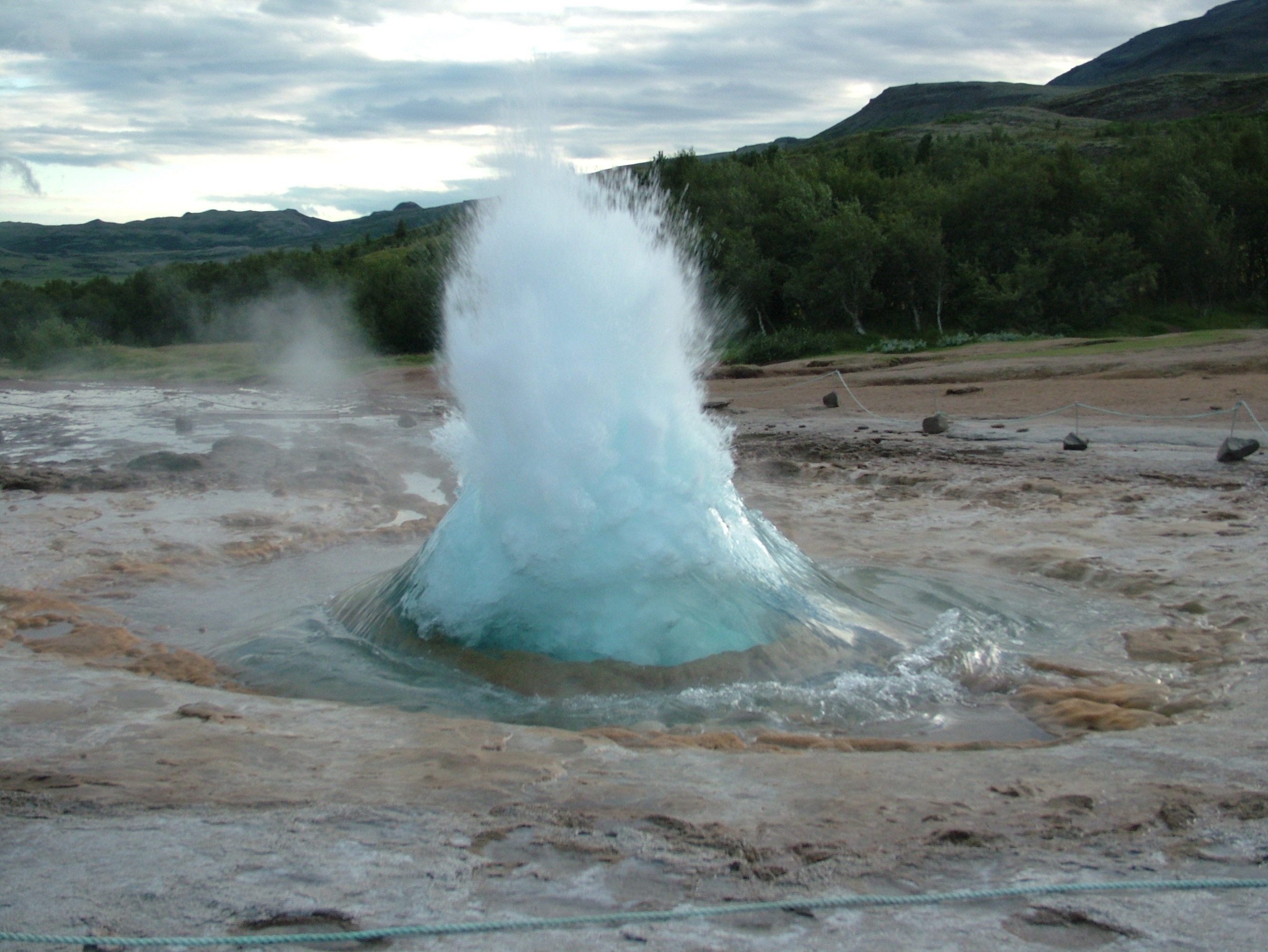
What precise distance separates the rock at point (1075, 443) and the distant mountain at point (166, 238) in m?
85.4

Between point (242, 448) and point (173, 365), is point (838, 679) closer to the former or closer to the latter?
point (242, 448)

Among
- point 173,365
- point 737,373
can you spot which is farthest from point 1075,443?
point 173,365

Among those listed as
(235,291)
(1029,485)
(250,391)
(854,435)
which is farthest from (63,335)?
(1029,485)

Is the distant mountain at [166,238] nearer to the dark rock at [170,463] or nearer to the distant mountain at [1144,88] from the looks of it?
the distant mountain at [1144,88]

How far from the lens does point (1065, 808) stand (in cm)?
327

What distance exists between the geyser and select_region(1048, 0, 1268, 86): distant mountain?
105881 millimetres

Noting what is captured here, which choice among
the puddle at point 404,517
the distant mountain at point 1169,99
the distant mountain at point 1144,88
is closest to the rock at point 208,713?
the puddle at point 404,517

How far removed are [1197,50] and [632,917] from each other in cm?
13326

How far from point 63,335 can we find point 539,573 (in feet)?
123

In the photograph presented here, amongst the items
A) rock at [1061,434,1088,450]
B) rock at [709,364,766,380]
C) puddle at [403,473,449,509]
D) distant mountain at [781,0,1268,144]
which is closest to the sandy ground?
puddle at [403,473,449,509]

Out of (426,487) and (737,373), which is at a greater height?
(737,373)

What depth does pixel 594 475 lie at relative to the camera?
18.0 feet

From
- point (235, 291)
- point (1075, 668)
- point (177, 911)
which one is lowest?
point (1075, 668)

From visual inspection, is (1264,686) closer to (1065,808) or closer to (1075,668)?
(1075,668)
